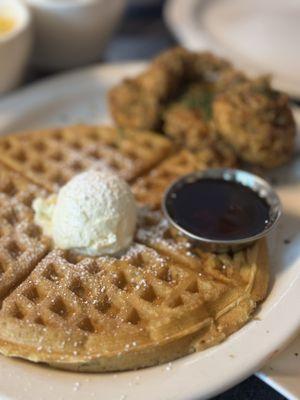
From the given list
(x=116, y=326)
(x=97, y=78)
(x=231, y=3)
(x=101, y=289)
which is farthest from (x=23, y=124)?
(x=231, y=3)

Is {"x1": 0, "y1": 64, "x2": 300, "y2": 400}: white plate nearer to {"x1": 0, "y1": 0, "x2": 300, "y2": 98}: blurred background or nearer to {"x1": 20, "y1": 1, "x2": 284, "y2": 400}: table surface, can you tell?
{"x1": 0, "y1": 0, "x2": 300, "y2": 98}: blurred background

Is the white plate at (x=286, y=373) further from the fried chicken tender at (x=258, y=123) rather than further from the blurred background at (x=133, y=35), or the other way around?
the blurred background at (x=133, y=35)

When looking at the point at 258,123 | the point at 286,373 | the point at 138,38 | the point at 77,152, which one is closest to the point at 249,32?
the point at 138,38

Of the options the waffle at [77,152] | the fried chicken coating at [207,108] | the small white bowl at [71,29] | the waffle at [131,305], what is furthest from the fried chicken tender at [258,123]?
the small white bowl at [71,29]

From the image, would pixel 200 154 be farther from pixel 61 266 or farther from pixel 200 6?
pixel 200 6

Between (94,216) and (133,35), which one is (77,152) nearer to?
(94,216)
